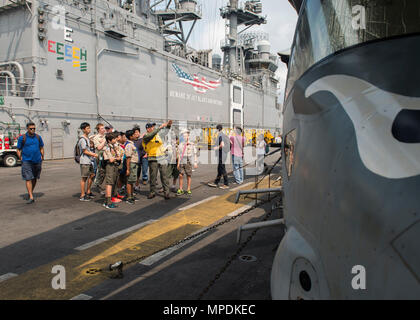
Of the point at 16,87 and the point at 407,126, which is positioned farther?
the point at 16,87

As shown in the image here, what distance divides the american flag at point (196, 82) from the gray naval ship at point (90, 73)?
9cm

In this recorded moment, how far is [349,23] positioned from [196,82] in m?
29.0

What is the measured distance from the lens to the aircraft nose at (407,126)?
54.0 inches

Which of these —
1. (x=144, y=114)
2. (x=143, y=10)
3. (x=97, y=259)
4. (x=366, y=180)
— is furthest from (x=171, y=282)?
(x=143, y=10)

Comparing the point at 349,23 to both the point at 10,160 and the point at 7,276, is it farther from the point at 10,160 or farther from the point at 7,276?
the point at 10,160

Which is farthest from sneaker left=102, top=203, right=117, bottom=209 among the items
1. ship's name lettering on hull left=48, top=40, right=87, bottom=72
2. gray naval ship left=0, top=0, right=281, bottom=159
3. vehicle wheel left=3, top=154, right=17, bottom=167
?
ship's name lettering on hull left=48, top=40, right=87, bottom=72

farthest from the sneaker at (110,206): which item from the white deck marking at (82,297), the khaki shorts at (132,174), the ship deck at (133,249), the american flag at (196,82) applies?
the american flag at (196,82)

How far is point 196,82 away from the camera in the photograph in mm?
29922

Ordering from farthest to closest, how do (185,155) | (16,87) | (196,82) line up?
(196,82) < (16,87) < (185,155)

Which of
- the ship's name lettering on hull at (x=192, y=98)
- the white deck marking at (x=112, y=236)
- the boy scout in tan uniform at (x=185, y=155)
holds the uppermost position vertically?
the ship's name lettering on hull at (x=192, y=98)

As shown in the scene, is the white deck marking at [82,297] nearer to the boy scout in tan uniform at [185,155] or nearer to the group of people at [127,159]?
the group of people at [127,159]

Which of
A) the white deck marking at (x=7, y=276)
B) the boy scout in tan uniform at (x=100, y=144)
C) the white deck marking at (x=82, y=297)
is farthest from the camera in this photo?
the boy scout in tan uniform at (x=100, y=144)

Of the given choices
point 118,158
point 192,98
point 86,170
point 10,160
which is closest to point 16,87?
point 10,160

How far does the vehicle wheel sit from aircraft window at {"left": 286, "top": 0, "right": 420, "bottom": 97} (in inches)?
638
